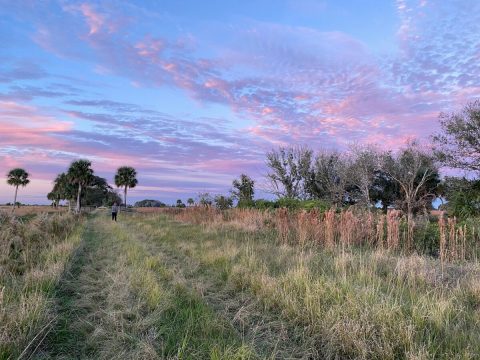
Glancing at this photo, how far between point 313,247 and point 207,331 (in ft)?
21.3

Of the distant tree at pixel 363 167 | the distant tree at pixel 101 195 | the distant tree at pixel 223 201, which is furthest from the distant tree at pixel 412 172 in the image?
the distant tree at pixel 101 195

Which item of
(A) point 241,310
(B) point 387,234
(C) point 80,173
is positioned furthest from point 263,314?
(C) point 80,173

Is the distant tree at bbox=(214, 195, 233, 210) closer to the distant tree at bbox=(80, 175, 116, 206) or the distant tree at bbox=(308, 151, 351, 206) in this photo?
the distant tree at bbox=(308, 151, 351, 206)

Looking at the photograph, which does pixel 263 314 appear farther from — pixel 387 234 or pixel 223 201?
pixel 223 201

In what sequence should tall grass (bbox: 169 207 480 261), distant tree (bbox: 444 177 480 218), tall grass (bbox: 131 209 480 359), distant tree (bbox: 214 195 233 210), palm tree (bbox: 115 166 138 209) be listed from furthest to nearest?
1. palm tree (bbox: 115 166 138 209)
2. distant tree (bbox: 214 195 233 210)
3. distant tree (bbox: 444 177 480 218)
4. tall grass (bbox: 169 207 480 261)
5. tall grass (bbox: 131 209 480 359)

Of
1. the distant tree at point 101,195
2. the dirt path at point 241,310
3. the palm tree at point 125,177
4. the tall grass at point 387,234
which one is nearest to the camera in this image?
the dirt path at point 241,310

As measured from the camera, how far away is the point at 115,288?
19.8 ft

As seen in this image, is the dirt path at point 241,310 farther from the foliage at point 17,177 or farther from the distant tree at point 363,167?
the foliage at point 17,177

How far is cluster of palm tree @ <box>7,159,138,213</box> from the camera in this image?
65.0m

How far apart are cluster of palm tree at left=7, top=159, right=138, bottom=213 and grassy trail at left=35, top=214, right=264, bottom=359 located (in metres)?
51.1


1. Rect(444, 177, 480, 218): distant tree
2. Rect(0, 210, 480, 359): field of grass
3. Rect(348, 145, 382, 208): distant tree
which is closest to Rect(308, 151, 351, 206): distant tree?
Rect(348, 145, 382, 208): distant tree

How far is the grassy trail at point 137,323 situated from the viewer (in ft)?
12.5

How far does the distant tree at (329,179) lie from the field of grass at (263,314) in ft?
109

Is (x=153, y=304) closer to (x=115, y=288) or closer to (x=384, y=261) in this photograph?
(x=115, y=288)
